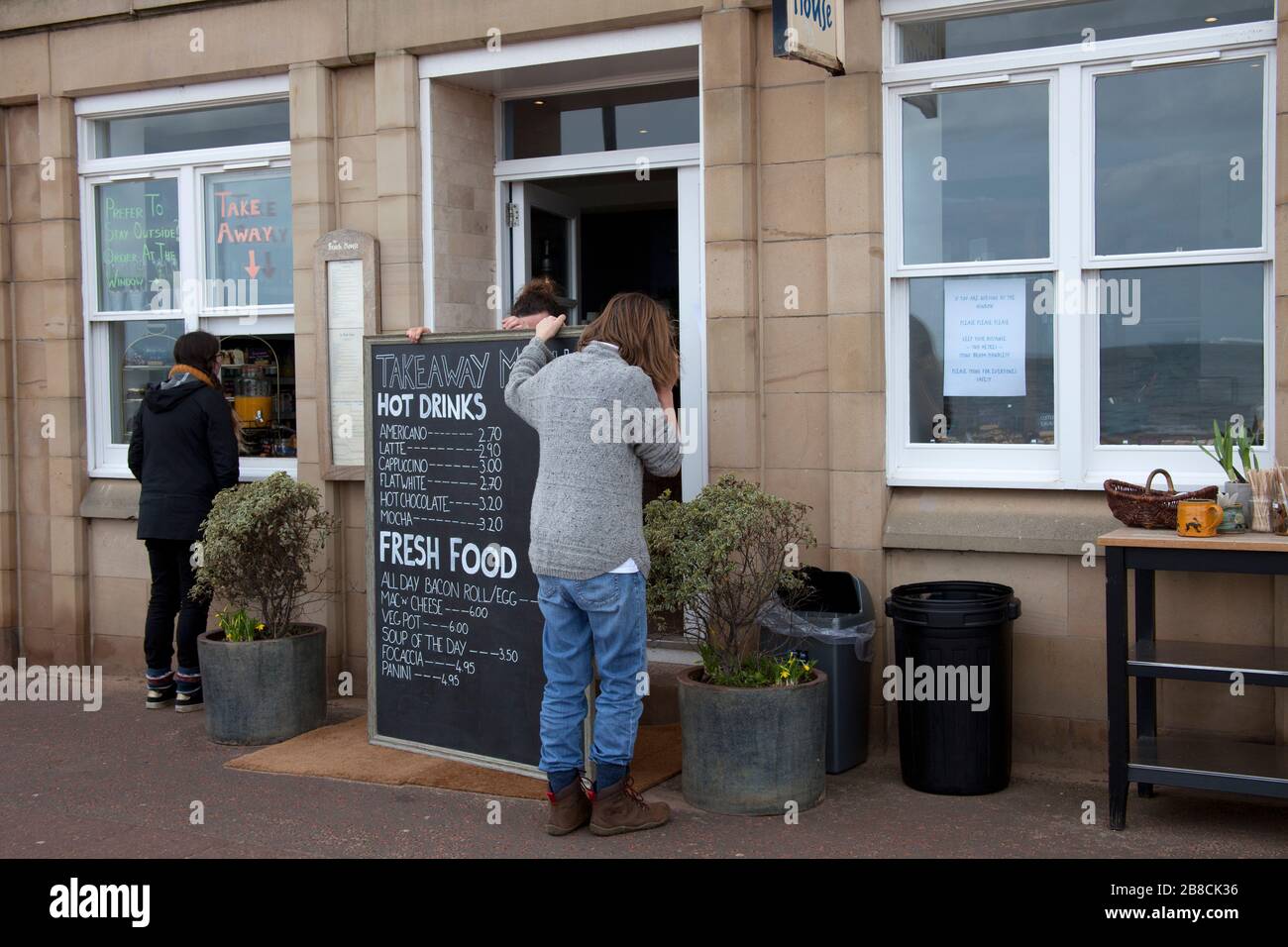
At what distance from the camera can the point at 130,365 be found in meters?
9.12

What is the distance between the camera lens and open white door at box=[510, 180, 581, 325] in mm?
8359

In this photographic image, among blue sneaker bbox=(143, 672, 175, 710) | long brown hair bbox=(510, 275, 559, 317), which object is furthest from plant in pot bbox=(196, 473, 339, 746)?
long brown hair bbox=(510, 275, 559, 317)

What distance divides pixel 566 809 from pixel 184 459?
335 centimetres

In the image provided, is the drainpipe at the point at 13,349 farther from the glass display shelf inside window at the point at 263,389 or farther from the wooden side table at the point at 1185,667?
the wooden side table at the point at 1185,667

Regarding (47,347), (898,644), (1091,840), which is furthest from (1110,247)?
(47,347)

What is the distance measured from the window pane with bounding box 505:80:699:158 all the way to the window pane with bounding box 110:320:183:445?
8.77 ft

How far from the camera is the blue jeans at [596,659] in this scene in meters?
5.31

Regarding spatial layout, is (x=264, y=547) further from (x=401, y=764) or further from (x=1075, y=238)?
(x=1075, y=238)

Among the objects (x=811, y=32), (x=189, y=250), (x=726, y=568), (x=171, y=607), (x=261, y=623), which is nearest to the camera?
(x=726, y=568)

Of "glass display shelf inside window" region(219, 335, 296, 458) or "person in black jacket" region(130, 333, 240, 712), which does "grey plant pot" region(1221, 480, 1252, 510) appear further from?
"glass display shelf inside window" region(219, 335, 296, 458)

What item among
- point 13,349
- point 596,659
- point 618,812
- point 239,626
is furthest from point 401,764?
point 13,349

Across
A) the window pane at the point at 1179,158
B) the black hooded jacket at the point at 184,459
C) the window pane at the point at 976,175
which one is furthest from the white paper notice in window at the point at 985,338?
the black hooded jacket at the point at 184,459

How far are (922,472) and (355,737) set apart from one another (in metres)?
3.16

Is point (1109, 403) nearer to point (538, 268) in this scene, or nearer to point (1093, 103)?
point (1093, 103)
